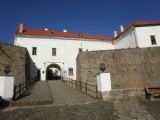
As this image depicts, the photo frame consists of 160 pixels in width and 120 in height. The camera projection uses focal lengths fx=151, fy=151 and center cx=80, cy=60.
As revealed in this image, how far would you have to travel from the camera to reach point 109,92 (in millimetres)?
8734

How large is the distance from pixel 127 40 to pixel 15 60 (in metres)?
19.2

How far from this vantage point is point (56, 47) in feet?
93.9

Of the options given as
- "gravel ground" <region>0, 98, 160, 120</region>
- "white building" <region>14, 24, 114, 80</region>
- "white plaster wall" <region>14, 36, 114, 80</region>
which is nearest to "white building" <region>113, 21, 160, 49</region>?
"white plaster wall" <region>14, 36, 114, 80</region>

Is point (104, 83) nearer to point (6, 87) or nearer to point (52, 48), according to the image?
point (6, 87)

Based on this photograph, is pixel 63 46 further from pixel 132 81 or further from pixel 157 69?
pixel 157 69

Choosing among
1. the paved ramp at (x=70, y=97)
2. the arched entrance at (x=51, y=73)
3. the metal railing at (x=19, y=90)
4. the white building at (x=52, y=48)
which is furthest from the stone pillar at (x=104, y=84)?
the arched entrance at (x=51, y=73)

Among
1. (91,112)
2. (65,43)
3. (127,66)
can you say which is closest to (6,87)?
(91,112)

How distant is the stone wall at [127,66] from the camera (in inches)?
863

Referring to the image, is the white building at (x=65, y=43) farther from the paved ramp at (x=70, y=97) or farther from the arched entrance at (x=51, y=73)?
the paved ramp at (x=70, y=97)

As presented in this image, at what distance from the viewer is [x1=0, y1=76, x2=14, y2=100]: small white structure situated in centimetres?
802

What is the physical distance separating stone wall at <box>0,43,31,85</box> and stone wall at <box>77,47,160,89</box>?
8.67m

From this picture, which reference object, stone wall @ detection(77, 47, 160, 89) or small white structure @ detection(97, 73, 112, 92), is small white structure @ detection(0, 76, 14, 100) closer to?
small white structure @ detection(97, 73, 112, 92)

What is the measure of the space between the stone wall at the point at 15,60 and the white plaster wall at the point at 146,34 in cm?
1847

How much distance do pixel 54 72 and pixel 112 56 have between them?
29588 mm
